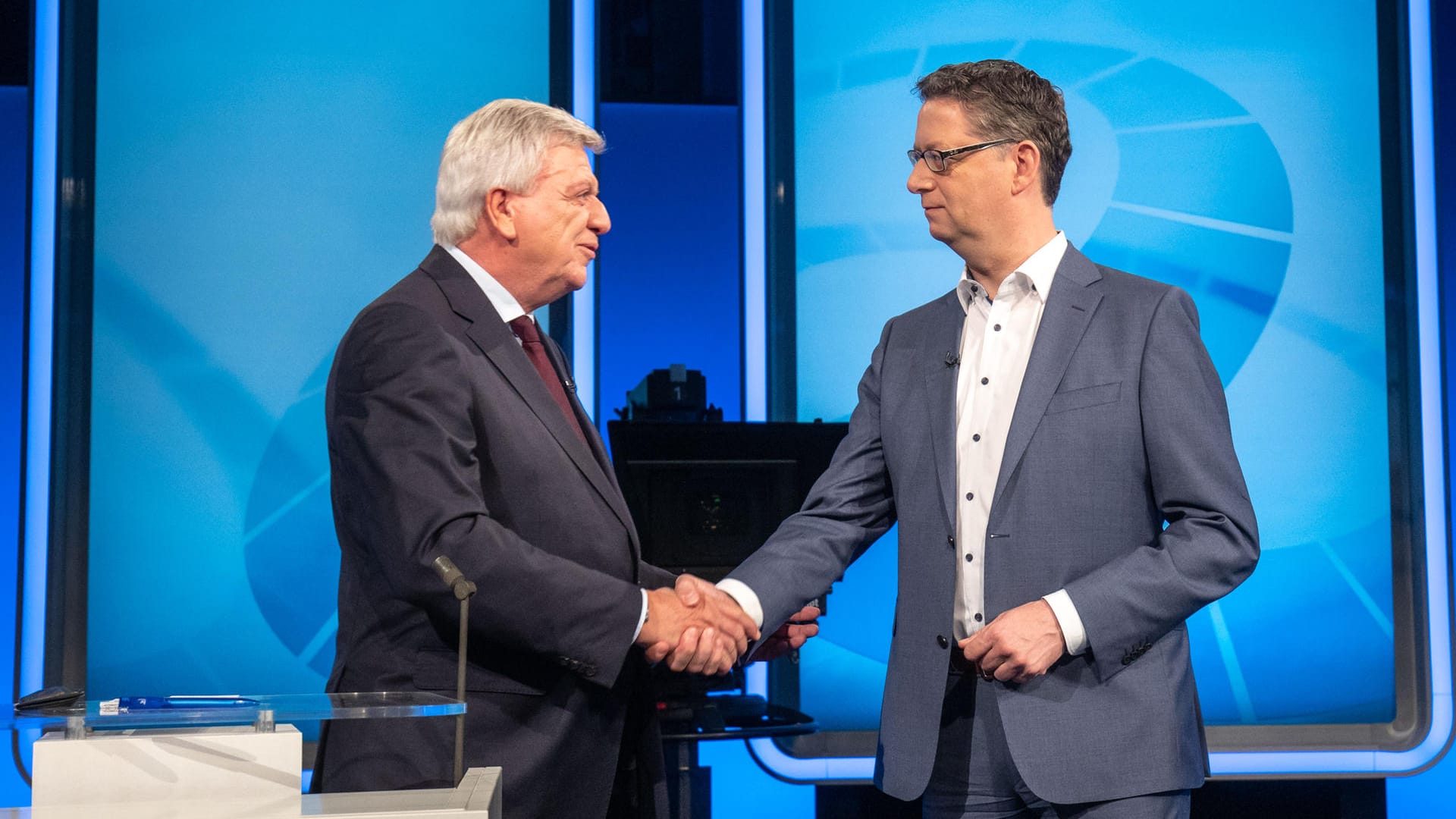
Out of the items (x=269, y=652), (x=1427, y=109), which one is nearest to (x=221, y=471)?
(x=269, y=652)

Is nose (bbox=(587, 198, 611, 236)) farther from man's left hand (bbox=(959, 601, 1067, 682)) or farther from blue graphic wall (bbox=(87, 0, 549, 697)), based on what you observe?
blue graphic wall (bbox=(87, 0, 549, 697))

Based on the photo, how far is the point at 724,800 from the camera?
3.84 metres

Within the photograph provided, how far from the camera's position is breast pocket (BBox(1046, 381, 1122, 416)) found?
1925 mm

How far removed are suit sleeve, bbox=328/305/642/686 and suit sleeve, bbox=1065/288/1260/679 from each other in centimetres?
72

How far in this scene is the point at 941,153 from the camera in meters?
2.18

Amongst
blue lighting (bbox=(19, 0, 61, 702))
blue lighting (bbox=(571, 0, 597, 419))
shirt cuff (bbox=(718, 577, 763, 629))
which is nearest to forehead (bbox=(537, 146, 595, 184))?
shirt cuff (bbox=(718, 577, 763, 629))

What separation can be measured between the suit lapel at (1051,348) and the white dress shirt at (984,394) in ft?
0.07

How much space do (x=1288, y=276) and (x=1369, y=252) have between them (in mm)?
281

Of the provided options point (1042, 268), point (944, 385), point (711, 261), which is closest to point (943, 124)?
point (1042, 268)

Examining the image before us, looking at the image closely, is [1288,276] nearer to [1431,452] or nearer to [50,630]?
[1431,452]

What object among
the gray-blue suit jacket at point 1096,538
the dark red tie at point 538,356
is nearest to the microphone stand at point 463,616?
the dark red tie at point 538,356

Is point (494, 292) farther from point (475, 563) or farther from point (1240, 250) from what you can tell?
point (1240, 250)

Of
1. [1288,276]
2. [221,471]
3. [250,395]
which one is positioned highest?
[1288,276]

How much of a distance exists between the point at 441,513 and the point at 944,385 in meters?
0.85
